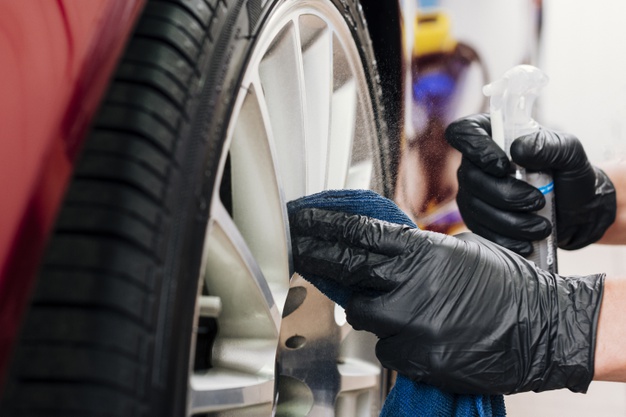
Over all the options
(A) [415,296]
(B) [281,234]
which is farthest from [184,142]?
(A) [415,296]

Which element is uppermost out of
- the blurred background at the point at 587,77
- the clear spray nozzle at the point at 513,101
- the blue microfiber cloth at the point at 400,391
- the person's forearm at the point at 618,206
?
the blurred background at the point at 587,77

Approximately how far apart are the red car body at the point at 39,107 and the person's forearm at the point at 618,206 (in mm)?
1448

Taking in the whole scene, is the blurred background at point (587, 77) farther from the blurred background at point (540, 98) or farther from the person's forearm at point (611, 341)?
the person's forearm at point (611, 341)

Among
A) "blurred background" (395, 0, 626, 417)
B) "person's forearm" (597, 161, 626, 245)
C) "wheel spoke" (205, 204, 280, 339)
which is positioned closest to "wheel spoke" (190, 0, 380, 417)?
"wheel spoke" (205, 204, 280, 339)

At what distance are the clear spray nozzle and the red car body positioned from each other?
820mm

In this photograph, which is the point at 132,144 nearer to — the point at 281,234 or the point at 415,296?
the point at 281,234

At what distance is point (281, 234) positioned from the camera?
885 mm

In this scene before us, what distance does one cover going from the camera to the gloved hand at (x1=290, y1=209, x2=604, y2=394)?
3.05 feet

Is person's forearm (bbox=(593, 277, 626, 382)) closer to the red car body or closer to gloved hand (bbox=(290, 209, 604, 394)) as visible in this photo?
gloved hand (bbox=(290, 209, 604, 394))

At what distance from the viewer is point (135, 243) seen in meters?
0.52

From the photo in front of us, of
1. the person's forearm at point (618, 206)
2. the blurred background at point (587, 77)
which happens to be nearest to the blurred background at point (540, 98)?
the blurred background at point (587, 77)

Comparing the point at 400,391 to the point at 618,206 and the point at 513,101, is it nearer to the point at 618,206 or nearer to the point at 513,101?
the point at 513,101

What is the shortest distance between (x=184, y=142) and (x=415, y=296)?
47 centimetres

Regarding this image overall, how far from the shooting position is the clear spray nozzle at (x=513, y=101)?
1203 mm
